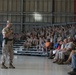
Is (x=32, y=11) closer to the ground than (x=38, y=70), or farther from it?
farther from it

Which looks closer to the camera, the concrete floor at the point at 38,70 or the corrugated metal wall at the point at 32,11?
the concrete floor at the point at 38,70

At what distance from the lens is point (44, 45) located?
1811 cm

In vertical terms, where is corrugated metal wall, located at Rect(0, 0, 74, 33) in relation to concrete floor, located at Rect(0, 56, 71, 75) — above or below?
above

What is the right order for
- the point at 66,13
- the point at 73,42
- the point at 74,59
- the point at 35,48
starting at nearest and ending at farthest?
the point at 74,59 → the point at 73,42 → the point at 35,48 → the point at 66,13

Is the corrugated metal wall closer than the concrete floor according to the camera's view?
No

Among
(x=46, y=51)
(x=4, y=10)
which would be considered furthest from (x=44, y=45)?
(x=4, y=10)

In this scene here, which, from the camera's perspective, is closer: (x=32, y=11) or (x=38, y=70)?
(x=38, y=70)

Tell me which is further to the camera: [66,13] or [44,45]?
[66,13]

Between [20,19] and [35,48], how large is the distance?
7827mm

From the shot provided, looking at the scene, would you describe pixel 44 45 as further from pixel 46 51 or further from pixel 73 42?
pixel 73 42

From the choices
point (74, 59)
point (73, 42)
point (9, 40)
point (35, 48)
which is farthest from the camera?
point (35, 48)

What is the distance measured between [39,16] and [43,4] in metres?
1.30

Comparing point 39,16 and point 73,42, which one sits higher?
point 39,16

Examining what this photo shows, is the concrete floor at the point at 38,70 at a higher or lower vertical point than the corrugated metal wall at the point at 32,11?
lower
